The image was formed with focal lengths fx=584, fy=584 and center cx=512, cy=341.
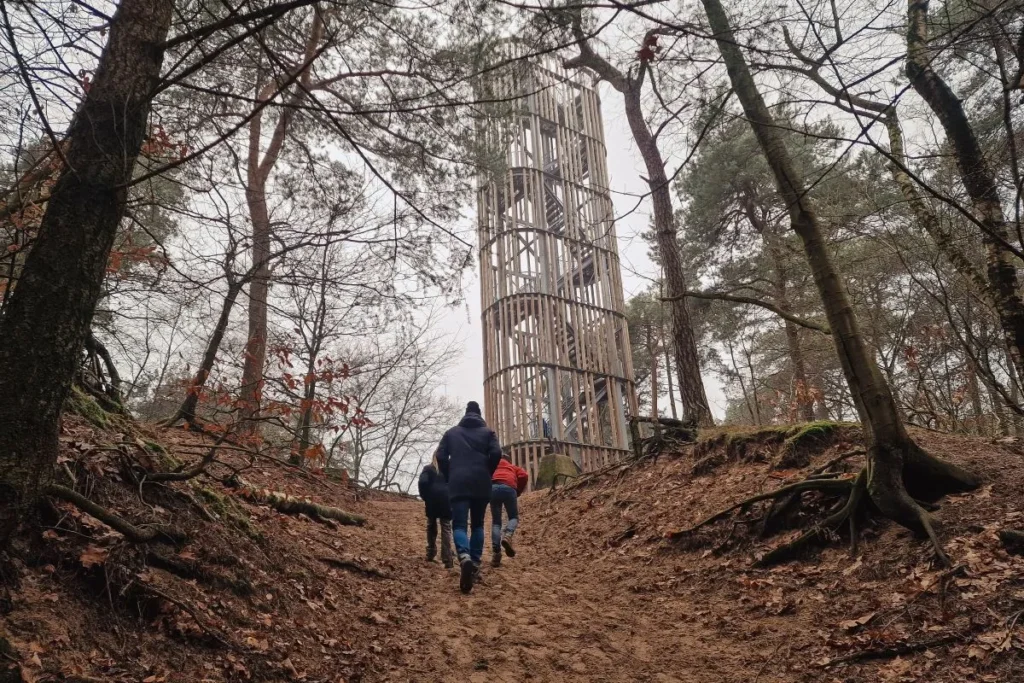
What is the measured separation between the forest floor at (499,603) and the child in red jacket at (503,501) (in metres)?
0.37

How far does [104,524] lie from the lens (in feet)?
9.82

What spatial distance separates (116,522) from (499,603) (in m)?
2.97

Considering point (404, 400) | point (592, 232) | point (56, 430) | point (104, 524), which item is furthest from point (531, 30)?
point (404, 400)

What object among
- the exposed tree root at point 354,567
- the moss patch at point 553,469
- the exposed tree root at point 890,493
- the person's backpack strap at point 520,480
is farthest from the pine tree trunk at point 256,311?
the moss patch at point 553,469

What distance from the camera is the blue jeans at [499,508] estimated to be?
6.28m

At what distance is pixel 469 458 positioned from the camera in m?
5.61

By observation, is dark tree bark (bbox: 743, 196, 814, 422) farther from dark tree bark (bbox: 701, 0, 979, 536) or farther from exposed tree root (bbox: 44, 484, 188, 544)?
exposed tree root (bbox: 44, 484, 188, 544)

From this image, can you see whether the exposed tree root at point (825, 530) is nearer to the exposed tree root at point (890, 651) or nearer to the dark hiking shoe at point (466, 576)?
the exposed tree root at point (890, 651)

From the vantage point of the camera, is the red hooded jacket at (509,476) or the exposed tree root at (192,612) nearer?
the exposed tree root at (192,612)

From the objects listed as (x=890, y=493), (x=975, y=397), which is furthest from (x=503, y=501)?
(x=975, y=397)

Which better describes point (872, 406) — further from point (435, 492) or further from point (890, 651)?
point (435, 492)

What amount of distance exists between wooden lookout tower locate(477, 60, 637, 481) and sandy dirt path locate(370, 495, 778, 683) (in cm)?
819

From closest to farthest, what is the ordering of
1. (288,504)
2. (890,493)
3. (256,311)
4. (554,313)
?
(890,493)
(288,504)
(256,311)
(554,313)

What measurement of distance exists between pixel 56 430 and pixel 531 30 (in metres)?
3.20
